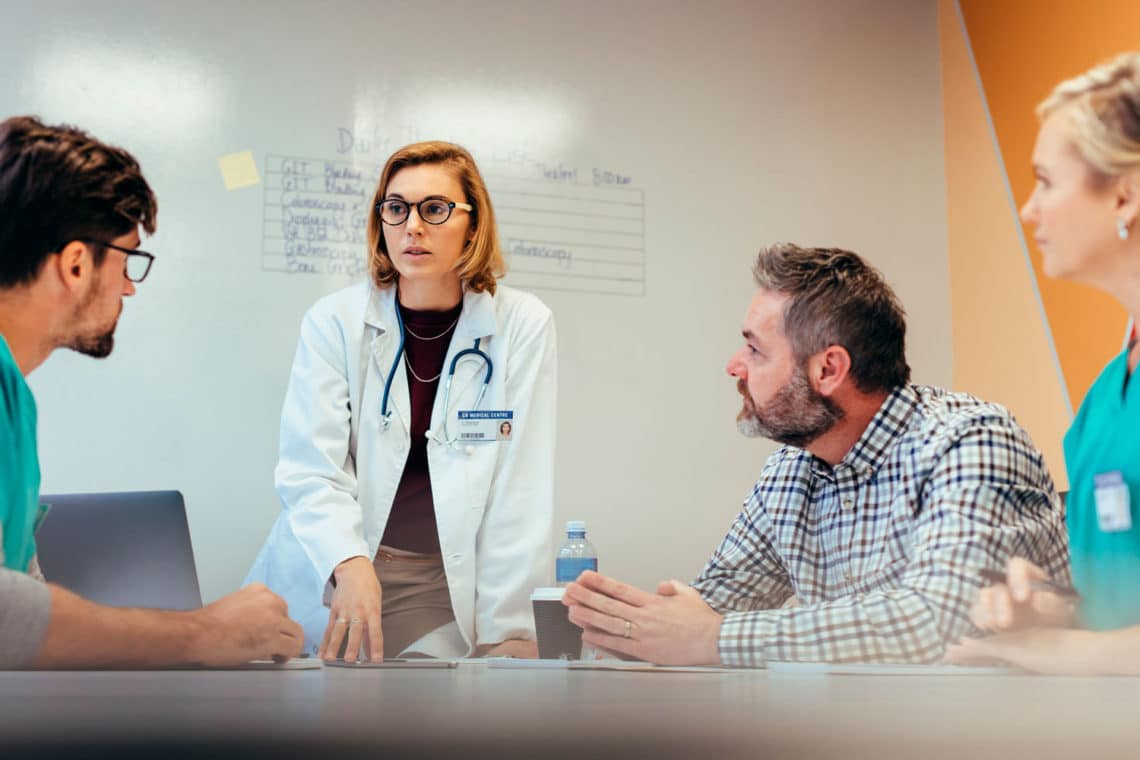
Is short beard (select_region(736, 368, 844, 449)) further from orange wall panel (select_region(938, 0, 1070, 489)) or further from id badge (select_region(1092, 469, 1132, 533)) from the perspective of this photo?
orange wall panel (select_region(938, 0, 1070, 489))

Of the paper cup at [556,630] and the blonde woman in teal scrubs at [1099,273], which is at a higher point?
the blonde woman in teal scrubs at [1099,273]

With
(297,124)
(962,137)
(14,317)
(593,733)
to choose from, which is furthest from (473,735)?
(962,137)

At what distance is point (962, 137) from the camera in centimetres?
342

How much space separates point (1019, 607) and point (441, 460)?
1063 mm

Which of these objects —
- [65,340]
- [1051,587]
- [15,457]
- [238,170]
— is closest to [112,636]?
[15,457]

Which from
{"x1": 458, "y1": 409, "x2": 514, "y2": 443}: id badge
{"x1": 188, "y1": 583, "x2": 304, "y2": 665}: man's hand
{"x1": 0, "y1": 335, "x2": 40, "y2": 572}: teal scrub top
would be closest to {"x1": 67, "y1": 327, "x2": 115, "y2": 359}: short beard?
{"x1": 0, "y1": 335, "x2": 40, "y2": 572}: teal scrub top

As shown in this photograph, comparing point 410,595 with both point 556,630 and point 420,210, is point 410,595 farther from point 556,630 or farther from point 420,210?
point 420,210

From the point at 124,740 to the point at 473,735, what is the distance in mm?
63

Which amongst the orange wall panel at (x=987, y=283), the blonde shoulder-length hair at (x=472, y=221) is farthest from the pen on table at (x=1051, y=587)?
the orange wall panel at (x=987, y=283)

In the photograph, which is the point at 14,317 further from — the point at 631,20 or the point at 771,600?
the point at 631,20

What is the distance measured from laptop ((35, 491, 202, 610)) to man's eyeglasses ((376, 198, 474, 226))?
650 mm

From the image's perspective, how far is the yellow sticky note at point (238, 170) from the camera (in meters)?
2.78

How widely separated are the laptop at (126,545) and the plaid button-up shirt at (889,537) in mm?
962

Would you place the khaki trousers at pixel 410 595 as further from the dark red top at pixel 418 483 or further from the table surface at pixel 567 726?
the table surface at pixel 567 726
